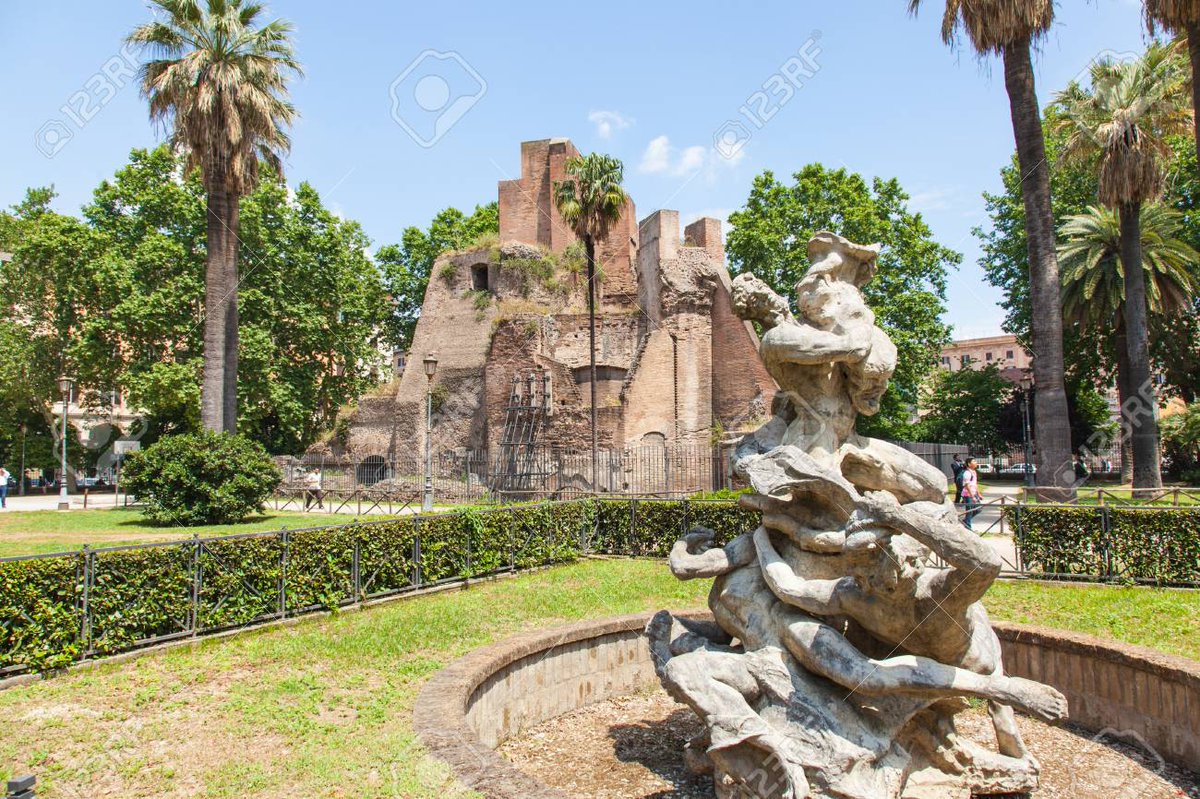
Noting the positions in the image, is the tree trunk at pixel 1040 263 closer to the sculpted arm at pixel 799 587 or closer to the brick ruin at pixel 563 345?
the sculpted arm at pixel 799 587

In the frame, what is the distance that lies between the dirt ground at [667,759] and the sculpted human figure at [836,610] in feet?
1.58

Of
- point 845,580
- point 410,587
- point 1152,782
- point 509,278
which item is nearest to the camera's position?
point 845,580

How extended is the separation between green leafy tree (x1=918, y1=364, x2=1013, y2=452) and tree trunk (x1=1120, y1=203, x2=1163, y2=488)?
16973 millimetres

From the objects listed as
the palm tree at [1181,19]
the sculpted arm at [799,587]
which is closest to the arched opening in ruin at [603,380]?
the palm tree at [1181,19]

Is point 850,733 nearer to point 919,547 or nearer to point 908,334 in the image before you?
point 919,547

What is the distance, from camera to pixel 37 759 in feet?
14.2

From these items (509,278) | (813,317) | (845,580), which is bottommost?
(845,580)

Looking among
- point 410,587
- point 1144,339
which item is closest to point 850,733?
point 410,587

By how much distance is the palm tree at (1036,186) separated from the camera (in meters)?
13.3

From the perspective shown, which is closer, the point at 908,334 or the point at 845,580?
the point at 845,580

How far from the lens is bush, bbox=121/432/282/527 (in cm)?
1772

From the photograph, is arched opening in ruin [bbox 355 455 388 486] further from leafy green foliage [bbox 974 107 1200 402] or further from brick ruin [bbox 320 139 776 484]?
leafy green foliage [bbox 974 107 1200 402]

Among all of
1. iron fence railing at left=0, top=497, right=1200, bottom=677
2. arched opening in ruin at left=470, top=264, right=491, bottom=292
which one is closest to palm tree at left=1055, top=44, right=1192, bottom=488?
iron fence railing at left=0, top=497, right=1200, bottom=677

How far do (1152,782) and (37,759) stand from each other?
21.3ft
